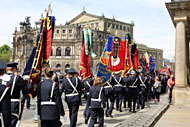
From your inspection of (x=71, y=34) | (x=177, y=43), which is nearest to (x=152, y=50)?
(x=71, y=34)

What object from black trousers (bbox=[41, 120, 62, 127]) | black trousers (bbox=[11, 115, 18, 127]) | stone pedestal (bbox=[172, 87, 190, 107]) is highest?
black trousers (bbox=[11, 115, 18, 127])

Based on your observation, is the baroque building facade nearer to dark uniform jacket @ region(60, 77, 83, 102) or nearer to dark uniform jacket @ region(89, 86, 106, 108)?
dark uniform jacket @ region(60, 77, 83, 102)

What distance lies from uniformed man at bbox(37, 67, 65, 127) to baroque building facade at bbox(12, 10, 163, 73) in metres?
65.4

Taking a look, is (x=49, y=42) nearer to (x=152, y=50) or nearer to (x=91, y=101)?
(x=91, y=101)

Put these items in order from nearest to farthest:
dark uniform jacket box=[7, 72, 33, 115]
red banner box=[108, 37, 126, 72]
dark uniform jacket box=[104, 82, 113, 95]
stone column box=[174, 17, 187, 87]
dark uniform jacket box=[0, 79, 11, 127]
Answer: dark uniform jacket box=[0, 79, 11, 127] → dark uniform jacket box=[7, 72, 33, 115] → dark uniform jacket box=[104, 82, 113, 95] → red banner box=[108, 37, 126, 72] → stone column box=[174, 17, 187, 87]

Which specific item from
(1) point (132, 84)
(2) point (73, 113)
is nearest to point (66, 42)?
(1) point (132, 84)

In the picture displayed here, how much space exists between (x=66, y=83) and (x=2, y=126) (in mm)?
3796

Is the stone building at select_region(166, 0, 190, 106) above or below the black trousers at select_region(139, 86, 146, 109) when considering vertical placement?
above

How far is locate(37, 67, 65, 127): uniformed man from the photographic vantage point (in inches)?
224

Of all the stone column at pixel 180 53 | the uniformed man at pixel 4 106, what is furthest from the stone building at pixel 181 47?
the uniformed man at pixel 4 106

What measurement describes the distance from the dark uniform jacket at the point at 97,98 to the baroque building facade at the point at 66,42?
6330 centimetres

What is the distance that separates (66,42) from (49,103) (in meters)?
72.1

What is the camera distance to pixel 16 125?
5.45 m

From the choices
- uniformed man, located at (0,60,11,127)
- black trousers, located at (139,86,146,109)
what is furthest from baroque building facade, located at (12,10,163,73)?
uniformed man, located at (0,60,11,127)
